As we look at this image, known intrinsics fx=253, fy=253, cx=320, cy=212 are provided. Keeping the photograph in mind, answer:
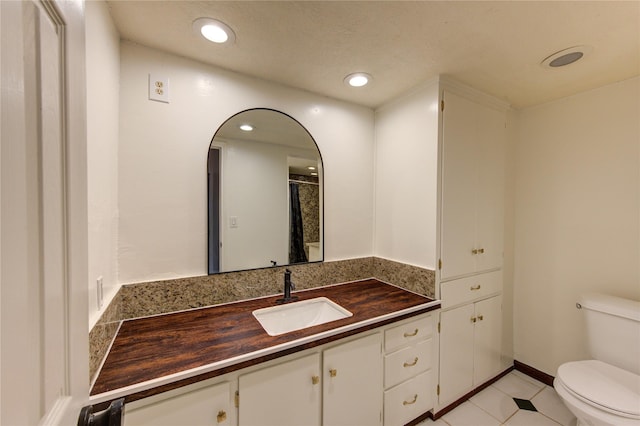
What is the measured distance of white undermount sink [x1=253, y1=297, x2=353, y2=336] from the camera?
1.49m

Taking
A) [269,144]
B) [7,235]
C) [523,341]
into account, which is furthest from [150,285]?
[523,341]

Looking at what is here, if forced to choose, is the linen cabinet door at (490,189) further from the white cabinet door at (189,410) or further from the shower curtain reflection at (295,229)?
the white cabinet door at (189,410)

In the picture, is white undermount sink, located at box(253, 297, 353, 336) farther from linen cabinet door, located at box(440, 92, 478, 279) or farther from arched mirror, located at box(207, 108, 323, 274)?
linen cabinet door, located at box(440, 92, 478, 279)

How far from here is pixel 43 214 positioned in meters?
0.39

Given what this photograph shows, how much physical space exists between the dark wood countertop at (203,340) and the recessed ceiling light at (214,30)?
1459mm

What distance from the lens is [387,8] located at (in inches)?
43.3

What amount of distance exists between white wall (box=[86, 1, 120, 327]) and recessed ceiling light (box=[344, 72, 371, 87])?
4.13 feet

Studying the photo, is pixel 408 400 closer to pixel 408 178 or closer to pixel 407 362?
pixel 407 362

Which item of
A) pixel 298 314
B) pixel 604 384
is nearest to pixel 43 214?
pixel 298 314

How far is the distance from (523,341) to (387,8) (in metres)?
2.70

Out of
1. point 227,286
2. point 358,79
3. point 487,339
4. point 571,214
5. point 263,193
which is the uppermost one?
point 358,79

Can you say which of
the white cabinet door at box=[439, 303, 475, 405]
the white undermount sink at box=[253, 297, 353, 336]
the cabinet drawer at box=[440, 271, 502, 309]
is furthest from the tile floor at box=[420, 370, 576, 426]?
the white undermount sink at box=[253, 297, 353, 336]

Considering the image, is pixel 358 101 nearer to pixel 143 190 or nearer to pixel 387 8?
pixel 387 8

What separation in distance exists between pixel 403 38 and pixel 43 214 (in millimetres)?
1533
